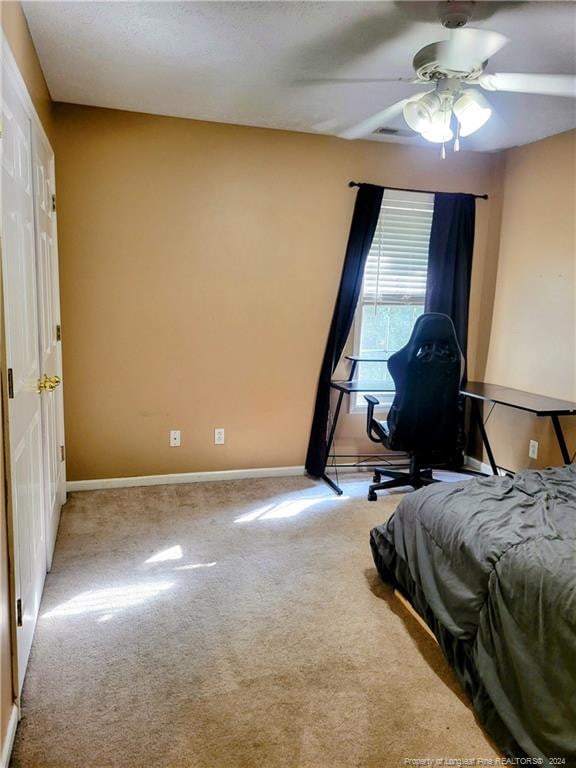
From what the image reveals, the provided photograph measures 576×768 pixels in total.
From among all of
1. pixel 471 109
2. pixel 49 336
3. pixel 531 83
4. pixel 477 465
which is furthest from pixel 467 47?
pixel 477 465

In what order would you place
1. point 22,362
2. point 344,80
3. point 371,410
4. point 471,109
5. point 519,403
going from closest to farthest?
point 22,362
point 471,109
point 344,80
point 519,403
point 371,410

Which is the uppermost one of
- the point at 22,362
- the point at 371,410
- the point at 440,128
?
the point at 440,128

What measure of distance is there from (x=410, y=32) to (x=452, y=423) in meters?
2.16


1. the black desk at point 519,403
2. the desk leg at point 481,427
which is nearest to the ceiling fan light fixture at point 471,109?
the black desk at point 519,403

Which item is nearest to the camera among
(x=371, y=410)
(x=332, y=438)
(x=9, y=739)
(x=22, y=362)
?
(x=9, y=739)

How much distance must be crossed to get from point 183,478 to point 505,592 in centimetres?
256

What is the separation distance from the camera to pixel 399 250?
13.2ft

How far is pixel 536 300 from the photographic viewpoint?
3.69 m

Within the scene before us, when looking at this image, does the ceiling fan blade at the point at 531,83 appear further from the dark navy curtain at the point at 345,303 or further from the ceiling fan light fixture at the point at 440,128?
the dark navy curtain at the point at 345,303

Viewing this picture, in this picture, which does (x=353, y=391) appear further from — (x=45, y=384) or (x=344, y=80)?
(x=45, y=384)

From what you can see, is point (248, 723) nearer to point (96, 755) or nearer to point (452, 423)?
point (96, 755)

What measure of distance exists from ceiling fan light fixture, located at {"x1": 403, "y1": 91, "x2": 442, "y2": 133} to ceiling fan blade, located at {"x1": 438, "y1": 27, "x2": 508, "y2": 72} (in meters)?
0.14

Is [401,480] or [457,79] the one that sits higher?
[457,79]

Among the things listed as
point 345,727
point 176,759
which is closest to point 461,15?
point 345,727
